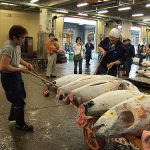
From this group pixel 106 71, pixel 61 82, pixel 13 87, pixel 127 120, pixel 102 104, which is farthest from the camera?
pixel 106 71

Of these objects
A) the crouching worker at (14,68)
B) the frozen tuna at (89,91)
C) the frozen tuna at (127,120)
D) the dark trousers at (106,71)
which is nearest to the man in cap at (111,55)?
the dark trousers at (106,71)

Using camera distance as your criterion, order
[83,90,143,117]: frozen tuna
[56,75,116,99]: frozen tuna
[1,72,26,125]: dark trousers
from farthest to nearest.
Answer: [1,72,26,125]: dark trousers → [56,75,116,99]: frozen tuna → [83,90,143,117]: frozen tuna

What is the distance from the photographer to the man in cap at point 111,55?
18.0 ft

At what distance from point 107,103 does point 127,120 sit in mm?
417

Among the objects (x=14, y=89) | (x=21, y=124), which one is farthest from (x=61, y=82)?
(x=21, y=124)

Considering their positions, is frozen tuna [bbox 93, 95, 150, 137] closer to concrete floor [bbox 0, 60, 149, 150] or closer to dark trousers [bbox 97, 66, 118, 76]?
concrete floor [bbox 0, 60, 149, 150]

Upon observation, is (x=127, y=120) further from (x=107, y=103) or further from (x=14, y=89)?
(x=14, y=89)

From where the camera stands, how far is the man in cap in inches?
217

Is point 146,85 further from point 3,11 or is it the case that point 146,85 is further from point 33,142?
point 3,11

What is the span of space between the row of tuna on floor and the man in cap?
180 cm

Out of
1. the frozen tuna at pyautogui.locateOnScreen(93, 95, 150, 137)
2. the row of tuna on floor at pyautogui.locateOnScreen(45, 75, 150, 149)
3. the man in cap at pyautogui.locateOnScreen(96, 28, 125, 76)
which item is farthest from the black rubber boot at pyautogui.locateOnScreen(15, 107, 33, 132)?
the frozen tuna at pyautogui.locateOnScreen(93, 95, 150, 137)

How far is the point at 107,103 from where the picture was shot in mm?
2975

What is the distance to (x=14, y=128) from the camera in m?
5.05

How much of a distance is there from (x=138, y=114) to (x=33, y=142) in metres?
2.40
